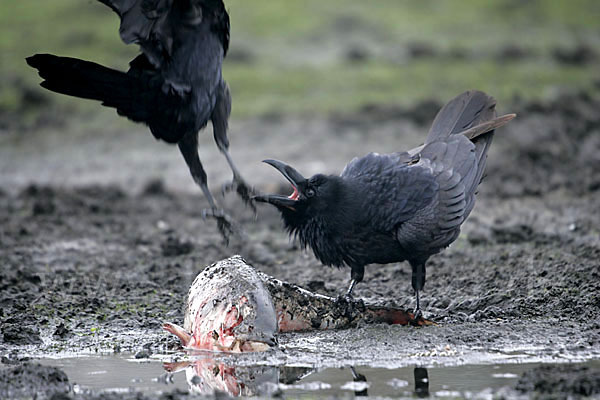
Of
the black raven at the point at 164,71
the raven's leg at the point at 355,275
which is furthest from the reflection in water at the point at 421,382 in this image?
the black raven at the point at 164,71

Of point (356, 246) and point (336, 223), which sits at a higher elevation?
point (336, 223)

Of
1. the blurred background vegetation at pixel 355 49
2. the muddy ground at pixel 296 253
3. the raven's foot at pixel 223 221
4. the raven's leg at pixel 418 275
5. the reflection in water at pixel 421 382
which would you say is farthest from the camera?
the blurred background vegetation at pixel 355 49

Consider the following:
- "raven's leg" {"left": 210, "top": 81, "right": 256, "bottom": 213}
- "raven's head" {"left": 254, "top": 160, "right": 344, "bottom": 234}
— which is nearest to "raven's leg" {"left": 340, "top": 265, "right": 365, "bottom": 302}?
"raven's head" {"left": 254, "top": 160, "right": 344, "bottom": 234}

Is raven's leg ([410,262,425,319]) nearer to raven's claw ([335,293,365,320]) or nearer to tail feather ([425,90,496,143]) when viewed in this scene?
raven's claw ([335,293,365,320])

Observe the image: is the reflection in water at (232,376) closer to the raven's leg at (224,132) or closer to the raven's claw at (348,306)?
the raven's claw at (348,306)

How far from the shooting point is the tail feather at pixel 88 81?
593 centimetres

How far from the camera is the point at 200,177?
6.98 metres

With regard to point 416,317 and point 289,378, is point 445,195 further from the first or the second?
point 289,378

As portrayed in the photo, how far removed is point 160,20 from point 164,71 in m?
0.38

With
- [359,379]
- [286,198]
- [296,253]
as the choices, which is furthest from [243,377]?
[296,253]

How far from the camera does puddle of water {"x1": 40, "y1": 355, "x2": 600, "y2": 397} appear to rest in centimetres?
479

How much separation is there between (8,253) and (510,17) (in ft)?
71.9

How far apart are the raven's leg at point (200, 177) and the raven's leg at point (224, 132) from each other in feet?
0.60

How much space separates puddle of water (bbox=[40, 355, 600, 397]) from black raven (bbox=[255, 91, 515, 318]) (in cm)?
111
